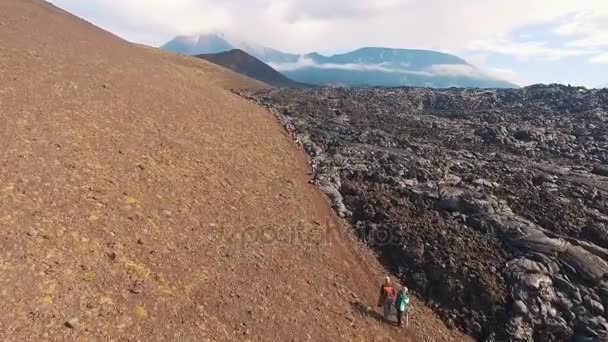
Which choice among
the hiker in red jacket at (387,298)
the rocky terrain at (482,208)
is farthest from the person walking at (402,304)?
the rocky terrain at (482,208)

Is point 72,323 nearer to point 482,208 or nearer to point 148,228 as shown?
point 148,228

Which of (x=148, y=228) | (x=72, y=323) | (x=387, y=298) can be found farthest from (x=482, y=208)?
(x=72, y=323)

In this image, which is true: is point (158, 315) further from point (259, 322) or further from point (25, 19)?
point (25, 19)

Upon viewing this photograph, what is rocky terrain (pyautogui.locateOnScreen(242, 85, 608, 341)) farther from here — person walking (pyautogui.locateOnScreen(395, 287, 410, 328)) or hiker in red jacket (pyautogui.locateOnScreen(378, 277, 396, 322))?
hiker in red jacket (pyautogui.locateOnScreen(378, 277, 396, 322))

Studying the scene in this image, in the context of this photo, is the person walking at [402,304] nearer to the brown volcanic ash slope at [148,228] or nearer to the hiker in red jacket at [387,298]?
the hiker in red jacket at [387,298]

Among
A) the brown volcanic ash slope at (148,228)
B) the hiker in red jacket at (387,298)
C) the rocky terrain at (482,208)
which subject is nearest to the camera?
the brown volcanic ash slope at (148,228)
